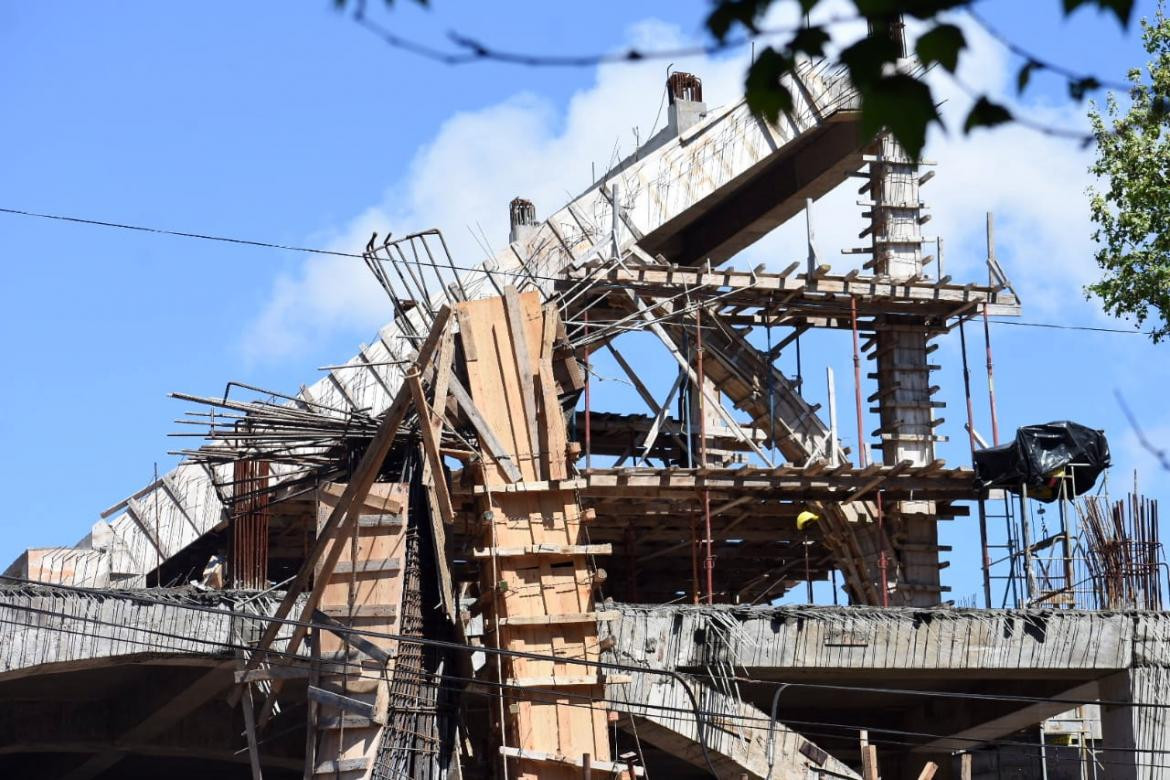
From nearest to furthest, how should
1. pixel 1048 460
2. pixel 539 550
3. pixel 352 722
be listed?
pixel 352 722
pixel 539 550
pixel 1048 460

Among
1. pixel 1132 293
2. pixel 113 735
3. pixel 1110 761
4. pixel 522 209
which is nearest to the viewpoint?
pixel 1110 761

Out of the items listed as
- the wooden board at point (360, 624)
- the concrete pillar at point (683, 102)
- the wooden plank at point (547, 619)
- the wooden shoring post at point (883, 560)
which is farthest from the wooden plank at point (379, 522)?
the concrete pillar at point (683, 102)

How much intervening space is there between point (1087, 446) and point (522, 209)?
698 inches

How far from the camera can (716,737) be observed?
21.4m

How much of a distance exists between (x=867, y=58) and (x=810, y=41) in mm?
192

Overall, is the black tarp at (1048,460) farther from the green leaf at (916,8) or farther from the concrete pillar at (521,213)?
the green leaf at (916,8)

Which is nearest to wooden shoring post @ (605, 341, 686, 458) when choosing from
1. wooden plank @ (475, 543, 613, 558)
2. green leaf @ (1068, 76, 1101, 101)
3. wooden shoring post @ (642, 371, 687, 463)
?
wooden shoring post @ (642, 371, 687, 463)

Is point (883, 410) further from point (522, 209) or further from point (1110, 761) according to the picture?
point (522, 209)

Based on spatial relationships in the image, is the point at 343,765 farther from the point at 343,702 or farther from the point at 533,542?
the point at 533,542

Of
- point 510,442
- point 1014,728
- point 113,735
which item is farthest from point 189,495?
point 1014,728

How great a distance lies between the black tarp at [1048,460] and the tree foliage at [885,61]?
23.5 metres

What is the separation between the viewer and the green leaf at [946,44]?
4781 mm

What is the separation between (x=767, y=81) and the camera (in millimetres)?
5059

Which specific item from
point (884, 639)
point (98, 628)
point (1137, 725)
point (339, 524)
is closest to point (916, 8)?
point (339, 524)
